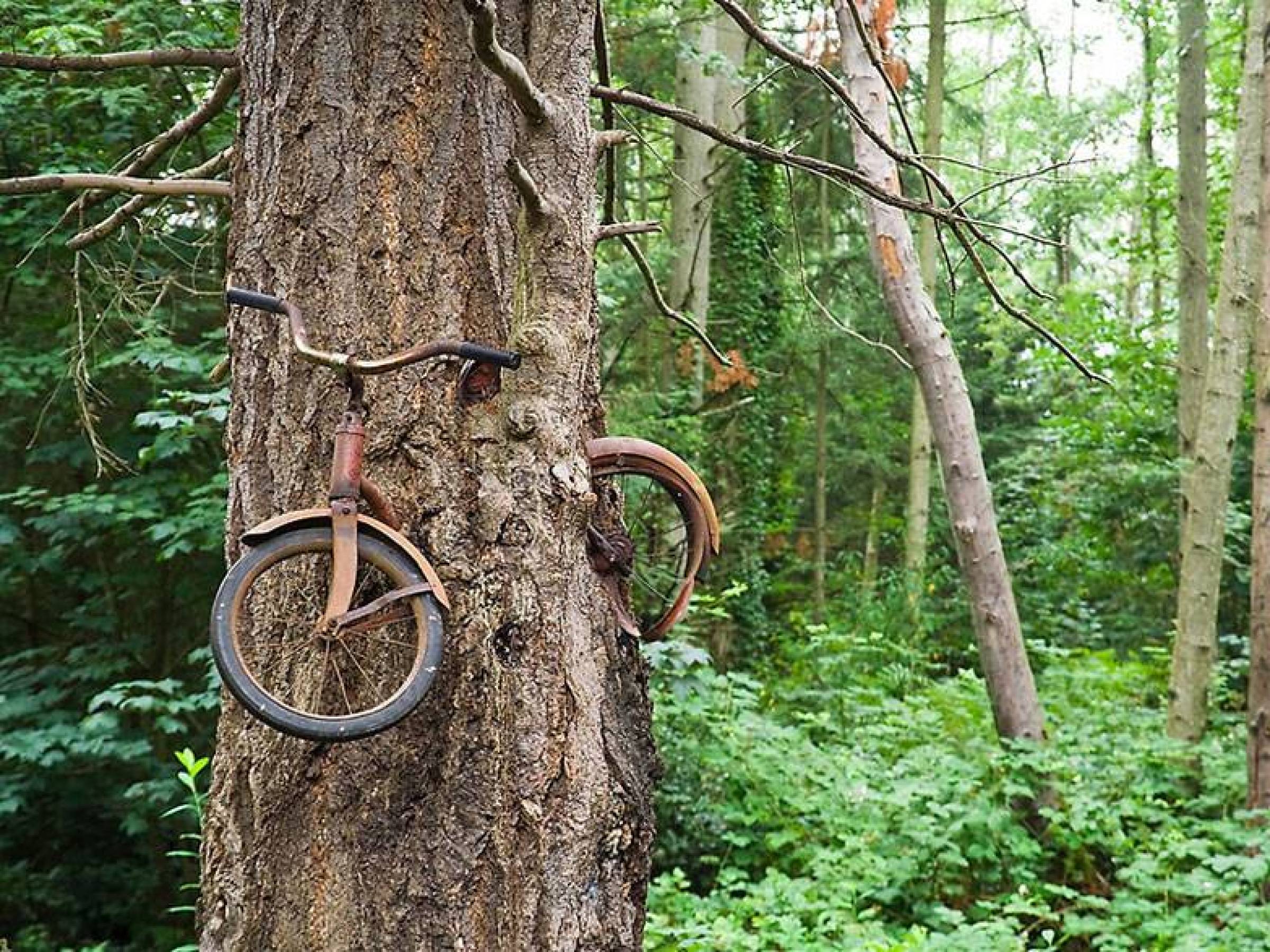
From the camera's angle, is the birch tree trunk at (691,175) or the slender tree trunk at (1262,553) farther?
the birch tree trunk at (691,175)

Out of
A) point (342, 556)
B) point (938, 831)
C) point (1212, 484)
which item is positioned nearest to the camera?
point (342, 556)

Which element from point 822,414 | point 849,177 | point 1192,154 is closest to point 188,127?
point 849,177

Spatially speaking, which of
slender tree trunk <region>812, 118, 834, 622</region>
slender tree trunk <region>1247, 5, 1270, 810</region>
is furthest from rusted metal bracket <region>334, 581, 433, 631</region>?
slender tree trunk <region>812, 118, 834, 622</region>

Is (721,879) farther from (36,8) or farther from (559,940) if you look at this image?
(36,8)

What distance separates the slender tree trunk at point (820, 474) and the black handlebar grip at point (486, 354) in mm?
13280

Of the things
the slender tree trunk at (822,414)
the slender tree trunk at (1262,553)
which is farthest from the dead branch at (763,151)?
the slender tree trunk at (822,414)

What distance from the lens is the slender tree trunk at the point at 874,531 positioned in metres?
17.0

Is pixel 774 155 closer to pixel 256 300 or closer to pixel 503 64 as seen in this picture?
pixel 503 64

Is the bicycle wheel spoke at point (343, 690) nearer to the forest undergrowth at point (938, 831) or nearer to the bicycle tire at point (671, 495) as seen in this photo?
the bicycle tire at point (671, 495)

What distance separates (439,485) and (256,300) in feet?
1.29

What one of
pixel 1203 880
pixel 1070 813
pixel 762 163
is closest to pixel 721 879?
pixel 1070 813

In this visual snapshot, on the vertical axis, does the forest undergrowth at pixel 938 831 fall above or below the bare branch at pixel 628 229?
below

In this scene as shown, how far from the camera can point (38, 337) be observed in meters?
7.50

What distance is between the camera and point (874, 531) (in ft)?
58.5
